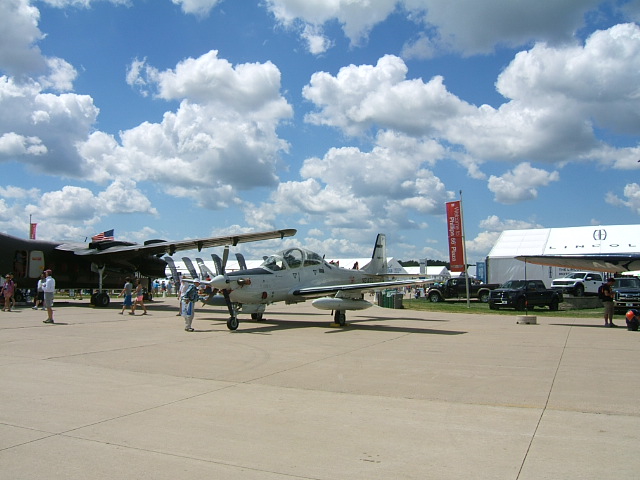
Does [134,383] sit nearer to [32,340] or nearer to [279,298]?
[32,340]

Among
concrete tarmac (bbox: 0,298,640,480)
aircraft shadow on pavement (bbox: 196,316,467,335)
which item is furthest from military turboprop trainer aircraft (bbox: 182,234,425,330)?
concrete tarmac (bbox: 0,298,640,480)

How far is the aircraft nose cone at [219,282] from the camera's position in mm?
14156

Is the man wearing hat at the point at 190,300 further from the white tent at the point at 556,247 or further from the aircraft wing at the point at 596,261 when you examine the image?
the white tent at the point at 556,247

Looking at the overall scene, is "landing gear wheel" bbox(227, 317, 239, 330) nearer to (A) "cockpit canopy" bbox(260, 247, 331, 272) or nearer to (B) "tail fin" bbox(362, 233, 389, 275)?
(A) "cockpit canopy" bbox(260, 247, 331, 272)

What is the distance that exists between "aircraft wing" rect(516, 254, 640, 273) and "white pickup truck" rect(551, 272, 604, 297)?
18.3 meters

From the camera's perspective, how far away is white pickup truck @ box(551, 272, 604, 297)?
34938 mm

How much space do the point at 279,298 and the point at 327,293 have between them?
157cm

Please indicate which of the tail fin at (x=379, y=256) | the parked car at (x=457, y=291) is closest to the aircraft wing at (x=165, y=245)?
the tail fin at (x=379, y=256)

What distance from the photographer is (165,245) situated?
23.8 m

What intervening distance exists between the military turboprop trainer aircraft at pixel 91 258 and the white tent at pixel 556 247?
2684 cm

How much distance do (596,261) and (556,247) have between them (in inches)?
1125

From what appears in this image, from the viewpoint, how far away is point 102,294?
25.2 metres

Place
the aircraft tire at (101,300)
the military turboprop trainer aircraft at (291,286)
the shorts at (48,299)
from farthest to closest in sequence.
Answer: the aircraft tire at (101,300) → the shorts at (48,299) → the military turboprop trainer aircraft at (291,286)

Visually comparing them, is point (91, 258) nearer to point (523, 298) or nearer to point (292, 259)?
point (292, 259)
